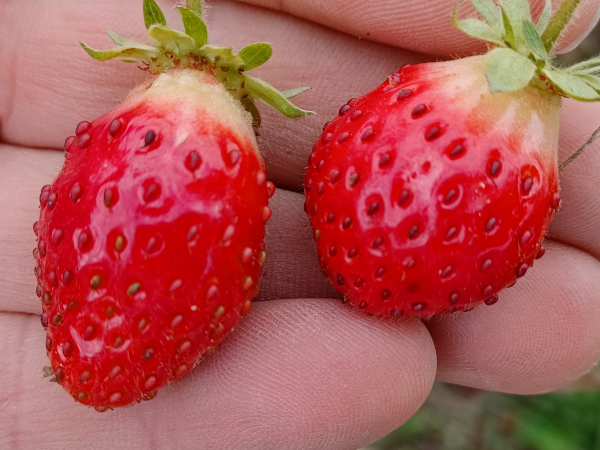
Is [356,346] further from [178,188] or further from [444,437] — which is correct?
[444,437]

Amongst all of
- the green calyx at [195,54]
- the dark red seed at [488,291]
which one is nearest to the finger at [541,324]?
the dark red seed at [488,291]

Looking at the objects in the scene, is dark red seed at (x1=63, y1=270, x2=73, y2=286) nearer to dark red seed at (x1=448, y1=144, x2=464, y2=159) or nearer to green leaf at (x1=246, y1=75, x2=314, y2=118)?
green leaf at (x1=246, y1=75, x2=314, y2=118)

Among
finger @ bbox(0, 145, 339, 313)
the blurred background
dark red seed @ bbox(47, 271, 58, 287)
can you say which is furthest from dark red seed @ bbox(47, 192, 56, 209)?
the blurred background

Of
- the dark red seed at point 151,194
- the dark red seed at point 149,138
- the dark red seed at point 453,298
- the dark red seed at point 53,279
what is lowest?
the dark red seed at point 53,279

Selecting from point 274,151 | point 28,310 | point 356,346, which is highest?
point 274,151

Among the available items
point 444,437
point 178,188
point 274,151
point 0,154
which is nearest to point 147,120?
point 178,188

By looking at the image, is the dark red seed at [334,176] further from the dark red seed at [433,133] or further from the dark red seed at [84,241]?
the dark red seed at [84,241]
